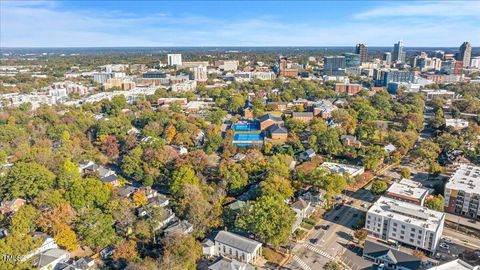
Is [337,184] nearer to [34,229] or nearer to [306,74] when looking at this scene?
[34,229]

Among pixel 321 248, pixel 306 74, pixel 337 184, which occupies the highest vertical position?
pixel 306 74

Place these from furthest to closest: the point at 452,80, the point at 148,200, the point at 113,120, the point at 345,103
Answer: the point at 452,80, the point at 345,103, the point at 113,120, the point at 148,200

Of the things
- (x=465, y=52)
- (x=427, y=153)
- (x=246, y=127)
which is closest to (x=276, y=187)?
(x=427, y=153)

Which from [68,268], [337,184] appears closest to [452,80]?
[337,184]

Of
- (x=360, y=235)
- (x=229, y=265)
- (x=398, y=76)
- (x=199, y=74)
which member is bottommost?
(x=360, y=235)

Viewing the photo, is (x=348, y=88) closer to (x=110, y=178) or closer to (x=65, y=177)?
(x=110, y=178)

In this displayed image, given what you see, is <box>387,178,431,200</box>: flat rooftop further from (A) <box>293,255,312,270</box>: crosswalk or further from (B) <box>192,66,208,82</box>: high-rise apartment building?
(B) <box>192,66,208,82</box>: high-rise apartment building

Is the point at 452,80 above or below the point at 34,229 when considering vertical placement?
above
